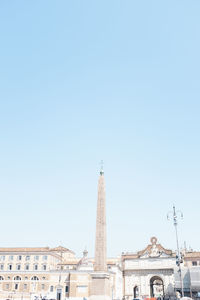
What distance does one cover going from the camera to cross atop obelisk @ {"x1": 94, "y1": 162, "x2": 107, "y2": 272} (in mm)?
22922

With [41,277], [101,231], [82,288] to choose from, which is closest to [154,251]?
[82,288]

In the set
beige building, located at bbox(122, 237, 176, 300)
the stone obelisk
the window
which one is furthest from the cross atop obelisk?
beige building, located at bbox(122, 237, 176, 300)

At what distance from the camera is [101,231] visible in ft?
77.7

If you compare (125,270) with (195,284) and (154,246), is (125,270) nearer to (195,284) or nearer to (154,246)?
(154,246)

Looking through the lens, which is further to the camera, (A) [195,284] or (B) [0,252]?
(B) [0,252]

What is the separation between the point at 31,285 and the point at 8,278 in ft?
13.1

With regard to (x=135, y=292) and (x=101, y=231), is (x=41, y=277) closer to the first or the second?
(x=135, y=292)

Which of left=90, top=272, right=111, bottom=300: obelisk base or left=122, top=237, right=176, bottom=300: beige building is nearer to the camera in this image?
left=90, top=272, right=111, bottom=300: obelisk base

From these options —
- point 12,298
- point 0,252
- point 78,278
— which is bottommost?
point 12,298

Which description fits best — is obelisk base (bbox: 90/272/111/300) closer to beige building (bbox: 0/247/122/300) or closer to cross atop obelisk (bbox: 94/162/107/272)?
cross atop obelisk (bbox: 94/162/107/272)

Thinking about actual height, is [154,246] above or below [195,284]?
above

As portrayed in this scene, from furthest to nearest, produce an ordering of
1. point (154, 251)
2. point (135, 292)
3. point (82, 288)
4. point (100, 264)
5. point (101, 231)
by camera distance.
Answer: point (135, 292) < point (154, 251) < point (82, 288) < point (101, 231) < point (100, 264)

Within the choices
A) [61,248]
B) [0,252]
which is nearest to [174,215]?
[0,252]

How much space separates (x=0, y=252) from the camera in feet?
156
